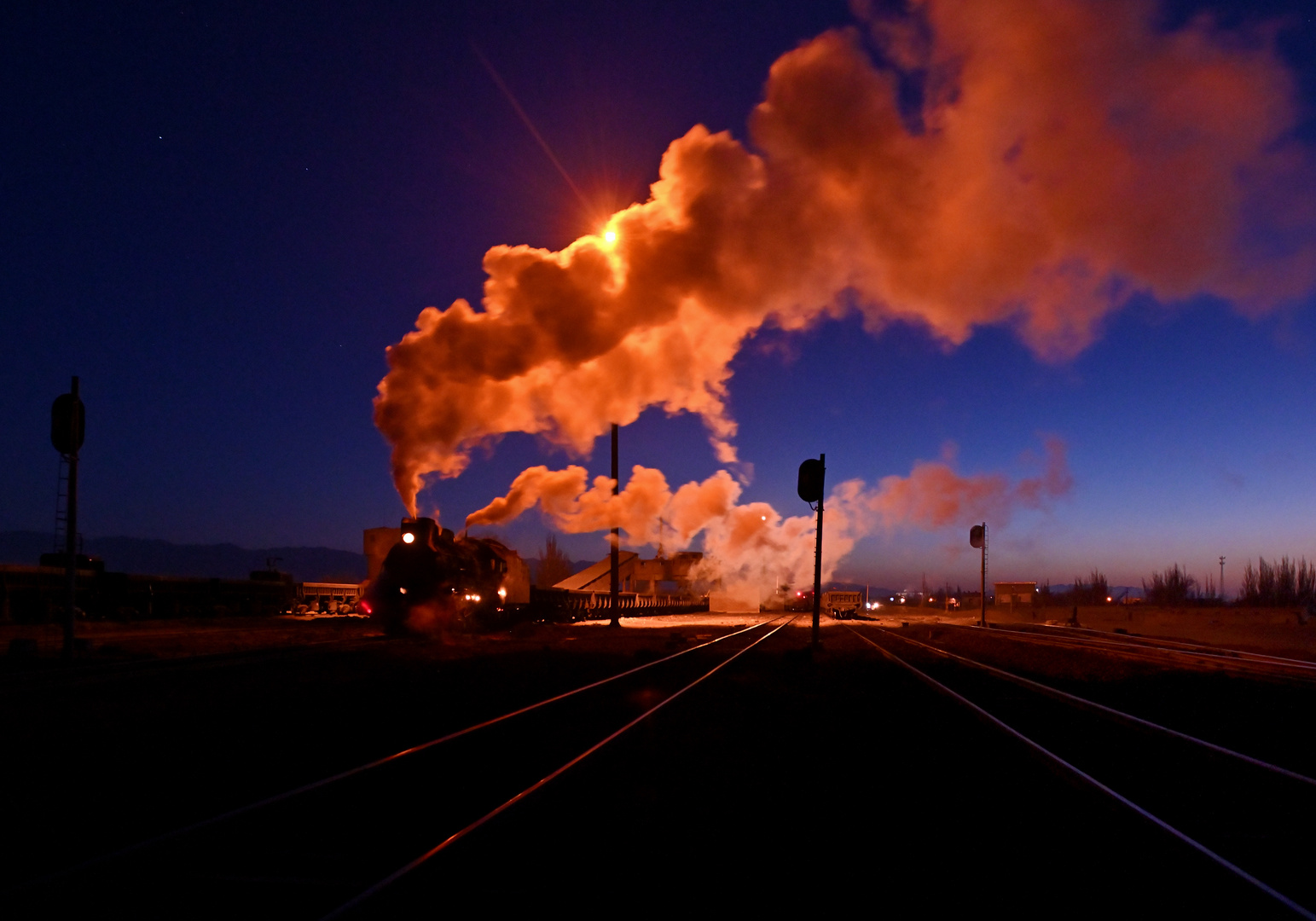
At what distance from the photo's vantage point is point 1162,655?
27.6 m

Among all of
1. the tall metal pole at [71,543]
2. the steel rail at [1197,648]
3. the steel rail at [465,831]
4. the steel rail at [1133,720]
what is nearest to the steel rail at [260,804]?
the steel rail at [465,831]

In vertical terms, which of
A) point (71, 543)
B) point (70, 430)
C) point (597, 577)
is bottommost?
point (597, 577)

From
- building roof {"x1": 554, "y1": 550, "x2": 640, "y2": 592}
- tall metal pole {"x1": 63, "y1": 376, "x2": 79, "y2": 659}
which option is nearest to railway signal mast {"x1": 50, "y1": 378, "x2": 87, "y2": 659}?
tall metal pole {"x1": 63, "y1": 376, "x2": 79, "y2": 659}

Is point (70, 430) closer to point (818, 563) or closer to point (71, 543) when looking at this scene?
point (71, 543)

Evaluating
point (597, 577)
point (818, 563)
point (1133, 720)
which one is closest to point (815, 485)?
point (818, 563)

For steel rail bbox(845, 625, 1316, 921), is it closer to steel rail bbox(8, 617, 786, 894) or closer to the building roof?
steel rail bbox(8, 617, 786, 894)

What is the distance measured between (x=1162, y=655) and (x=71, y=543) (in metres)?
32.7

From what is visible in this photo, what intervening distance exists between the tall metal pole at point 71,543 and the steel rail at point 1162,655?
2847 centimetres

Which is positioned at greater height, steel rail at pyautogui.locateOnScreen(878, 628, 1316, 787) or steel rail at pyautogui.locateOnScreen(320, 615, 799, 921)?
steel rail at pyautogui.locateOnScreen(320, 615, 799, 921)

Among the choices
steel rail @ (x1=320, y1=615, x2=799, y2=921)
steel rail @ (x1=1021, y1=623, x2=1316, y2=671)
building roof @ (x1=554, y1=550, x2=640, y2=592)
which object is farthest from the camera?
building roof @ (x1=554, y1=550, x2=640, y2=592)

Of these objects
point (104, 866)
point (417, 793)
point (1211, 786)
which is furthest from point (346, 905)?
point (1211, 786)

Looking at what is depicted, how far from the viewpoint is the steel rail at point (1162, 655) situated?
2148 centimetres

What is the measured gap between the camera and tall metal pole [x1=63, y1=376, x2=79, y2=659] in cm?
1789

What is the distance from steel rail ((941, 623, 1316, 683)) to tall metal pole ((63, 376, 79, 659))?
28.5m
